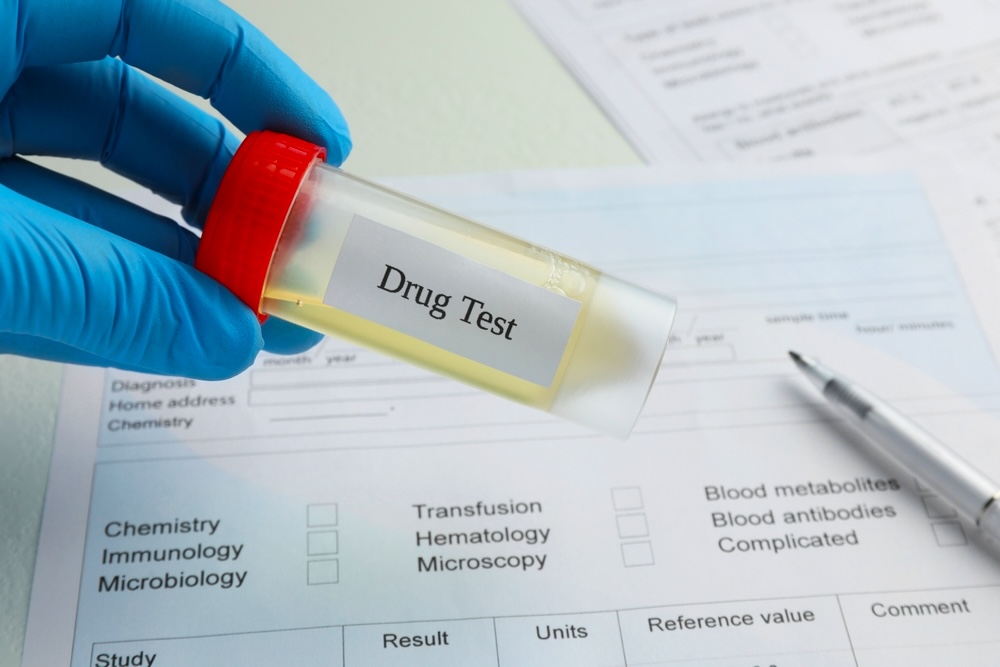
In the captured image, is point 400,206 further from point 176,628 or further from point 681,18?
point 681,18

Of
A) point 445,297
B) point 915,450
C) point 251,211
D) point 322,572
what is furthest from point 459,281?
point 915,450

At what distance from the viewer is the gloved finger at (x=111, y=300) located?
452 millimetres

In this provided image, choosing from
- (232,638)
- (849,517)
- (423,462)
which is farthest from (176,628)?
(849,517)

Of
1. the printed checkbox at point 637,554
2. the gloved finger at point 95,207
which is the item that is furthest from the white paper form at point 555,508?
the gloved finger at point 95,207

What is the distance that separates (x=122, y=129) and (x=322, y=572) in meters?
0.35

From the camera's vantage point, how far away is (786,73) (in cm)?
84

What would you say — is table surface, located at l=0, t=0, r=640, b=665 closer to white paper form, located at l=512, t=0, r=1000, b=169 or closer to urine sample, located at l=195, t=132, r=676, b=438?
white paper form, located at l=512, t=0, r=1000, b=169

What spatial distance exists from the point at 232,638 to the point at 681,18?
2.38 ft

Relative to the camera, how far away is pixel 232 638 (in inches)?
20.5

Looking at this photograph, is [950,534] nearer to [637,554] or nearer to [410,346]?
[637,554]

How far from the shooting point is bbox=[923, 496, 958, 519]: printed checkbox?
0.59 meters

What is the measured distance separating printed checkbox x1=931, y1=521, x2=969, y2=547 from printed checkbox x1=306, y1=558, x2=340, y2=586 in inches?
16.2

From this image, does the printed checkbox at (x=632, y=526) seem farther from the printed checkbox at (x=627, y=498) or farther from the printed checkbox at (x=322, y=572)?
the printed checkbox at (x=322, y=572)

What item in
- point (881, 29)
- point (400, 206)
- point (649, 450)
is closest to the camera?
point (400, 206)
